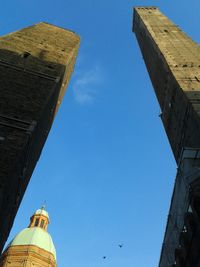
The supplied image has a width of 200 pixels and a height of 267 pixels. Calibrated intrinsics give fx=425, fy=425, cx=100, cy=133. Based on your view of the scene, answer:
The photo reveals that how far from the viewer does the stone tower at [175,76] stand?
1109 cm

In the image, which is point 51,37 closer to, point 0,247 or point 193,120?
point 193,120

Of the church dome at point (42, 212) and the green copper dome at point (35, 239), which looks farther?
the church dome at point (42, 212)

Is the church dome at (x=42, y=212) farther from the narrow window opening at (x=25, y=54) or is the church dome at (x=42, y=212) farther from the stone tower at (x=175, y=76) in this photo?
the narrow window opening at (x=25, y=54)

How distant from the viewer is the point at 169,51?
14906mm

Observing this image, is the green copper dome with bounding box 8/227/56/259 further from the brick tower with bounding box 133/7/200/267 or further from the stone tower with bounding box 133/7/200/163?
the stone tower with bounding box 133/7/200/163

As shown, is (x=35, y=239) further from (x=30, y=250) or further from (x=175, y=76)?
(x=175, y=76)

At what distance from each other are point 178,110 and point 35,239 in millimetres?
20818

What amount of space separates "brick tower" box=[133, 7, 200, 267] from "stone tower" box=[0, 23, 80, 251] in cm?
263

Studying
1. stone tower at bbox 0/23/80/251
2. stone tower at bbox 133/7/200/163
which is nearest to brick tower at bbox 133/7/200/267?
stone tower at bbox 133/7/200/163

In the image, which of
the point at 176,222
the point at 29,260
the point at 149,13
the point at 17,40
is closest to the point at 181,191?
the point at 176,222

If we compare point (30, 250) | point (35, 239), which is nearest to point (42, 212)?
point (35, 239)

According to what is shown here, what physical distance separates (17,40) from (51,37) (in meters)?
2.63

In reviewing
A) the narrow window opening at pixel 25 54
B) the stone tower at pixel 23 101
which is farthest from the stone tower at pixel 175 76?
the narrow window opening at pixel 25 54

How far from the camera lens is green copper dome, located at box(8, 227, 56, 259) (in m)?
29.7
